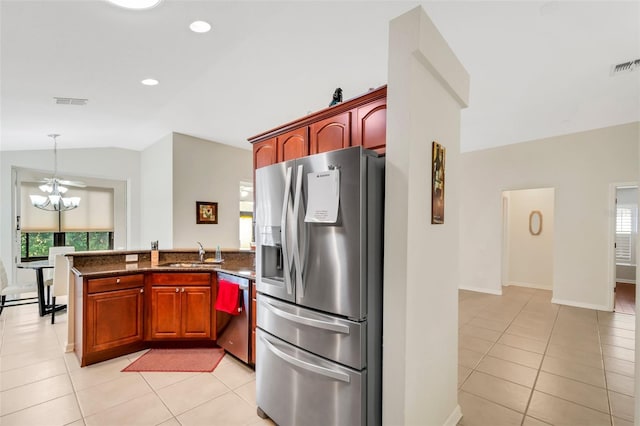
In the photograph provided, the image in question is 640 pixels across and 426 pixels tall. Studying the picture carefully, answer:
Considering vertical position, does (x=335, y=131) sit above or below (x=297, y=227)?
above

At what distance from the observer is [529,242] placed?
22.8ft

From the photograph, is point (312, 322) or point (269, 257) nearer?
point (312, 322)

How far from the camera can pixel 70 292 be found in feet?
10.9

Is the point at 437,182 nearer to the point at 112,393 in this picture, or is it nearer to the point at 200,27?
the point at 200,27

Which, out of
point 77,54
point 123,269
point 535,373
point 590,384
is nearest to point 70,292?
point 123,269

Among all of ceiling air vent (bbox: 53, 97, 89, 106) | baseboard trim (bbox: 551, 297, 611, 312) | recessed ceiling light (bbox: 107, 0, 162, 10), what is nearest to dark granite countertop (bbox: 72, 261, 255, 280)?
ceiling air vent (bbox: 53, 97, 89, 106)

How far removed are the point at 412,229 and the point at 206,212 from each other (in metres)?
4.74

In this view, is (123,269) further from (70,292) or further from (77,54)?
(77,54)

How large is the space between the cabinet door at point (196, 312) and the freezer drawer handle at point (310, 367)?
1447mm

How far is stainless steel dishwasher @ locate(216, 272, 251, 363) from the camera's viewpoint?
2.91m

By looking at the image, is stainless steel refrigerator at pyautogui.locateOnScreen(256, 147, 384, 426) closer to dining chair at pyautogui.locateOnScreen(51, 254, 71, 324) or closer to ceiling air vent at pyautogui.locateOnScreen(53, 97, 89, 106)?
ceiling air vent at pyautogui.locateOnScreen(53, 97, 89, 106)

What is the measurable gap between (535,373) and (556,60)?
10.1 ft

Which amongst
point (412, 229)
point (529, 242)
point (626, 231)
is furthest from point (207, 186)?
point (626, 231)

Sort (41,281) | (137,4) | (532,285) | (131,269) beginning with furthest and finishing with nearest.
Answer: (532,285)
(41,281)
(131,269)
(137,4)
